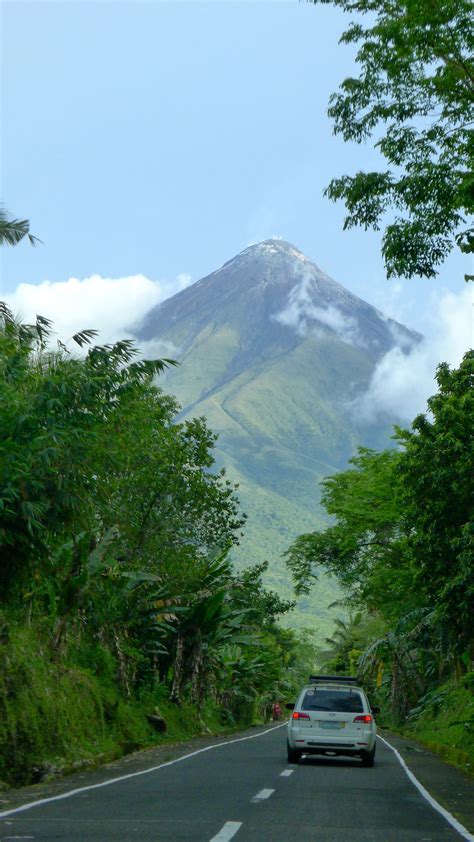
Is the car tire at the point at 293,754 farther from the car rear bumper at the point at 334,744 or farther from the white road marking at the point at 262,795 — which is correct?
the white road marking at the point at 262,795

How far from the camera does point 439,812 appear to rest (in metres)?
11.8

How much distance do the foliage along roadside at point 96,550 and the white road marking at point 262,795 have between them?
4.16m

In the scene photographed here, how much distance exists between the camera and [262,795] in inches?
503

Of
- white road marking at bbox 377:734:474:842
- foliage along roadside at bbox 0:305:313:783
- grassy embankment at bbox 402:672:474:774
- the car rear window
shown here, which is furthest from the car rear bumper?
foliage along roadside at bbox 0:305:313:783

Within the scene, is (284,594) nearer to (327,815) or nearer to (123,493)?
(123,493)

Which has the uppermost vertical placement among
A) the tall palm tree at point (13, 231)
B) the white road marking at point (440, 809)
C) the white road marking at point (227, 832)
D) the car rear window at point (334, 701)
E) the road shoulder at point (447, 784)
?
the tall palm tree at point (13, 231)

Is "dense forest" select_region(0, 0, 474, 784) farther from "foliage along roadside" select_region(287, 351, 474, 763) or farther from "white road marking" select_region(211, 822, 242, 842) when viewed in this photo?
"white road marking" select_region(211, 822, 242, 842)

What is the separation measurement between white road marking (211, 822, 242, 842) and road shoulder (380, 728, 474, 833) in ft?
7.92

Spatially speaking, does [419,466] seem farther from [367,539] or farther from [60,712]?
[367,539]

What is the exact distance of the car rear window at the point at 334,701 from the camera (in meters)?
19.7

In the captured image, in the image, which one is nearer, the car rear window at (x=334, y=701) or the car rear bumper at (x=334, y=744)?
the car rear bumper at (x=334, y=744)

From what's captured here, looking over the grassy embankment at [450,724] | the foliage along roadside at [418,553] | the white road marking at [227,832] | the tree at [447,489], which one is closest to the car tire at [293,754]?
the grassy embankment at [450,724]

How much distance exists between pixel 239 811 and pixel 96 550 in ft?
37.2

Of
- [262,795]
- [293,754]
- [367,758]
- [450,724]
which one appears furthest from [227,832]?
[450,724]
